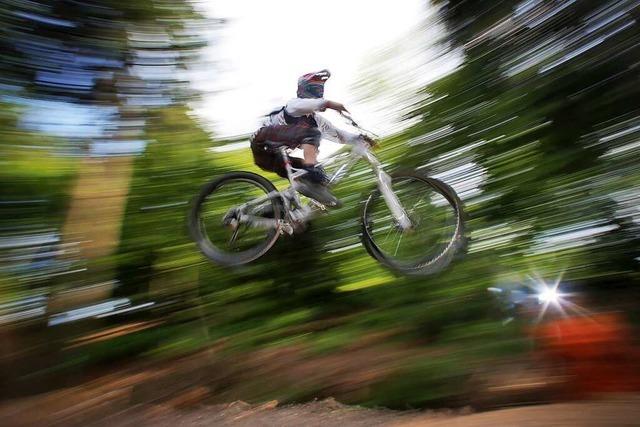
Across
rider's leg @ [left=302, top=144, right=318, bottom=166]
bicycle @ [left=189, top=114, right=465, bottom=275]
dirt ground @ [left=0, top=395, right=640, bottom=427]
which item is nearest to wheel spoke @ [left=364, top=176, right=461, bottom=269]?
bicycle @ [left=189, top=114, right=465, bottom=275]

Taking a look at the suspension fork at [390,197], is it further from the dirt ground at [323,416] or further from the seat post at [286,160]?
the dirt ground at [323,416]

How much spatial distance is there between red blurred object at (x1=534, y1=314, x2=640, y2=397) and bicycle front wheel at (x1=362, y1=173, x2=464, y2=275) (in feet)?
3.13

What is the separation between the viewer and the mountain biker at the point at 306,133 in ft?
11.3

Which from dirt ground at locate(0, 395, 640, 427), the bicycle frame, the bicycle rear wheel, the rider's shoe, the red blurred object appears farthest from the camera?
the bicycle rear wheel

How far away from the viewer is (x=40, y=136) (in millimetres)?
4457

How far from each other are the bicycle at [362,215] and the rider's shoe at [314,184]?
1.8 inches

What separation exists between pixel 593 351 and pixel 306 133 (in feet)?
8.36

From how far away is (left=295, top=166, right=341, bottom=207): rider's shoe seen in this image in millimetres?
3475

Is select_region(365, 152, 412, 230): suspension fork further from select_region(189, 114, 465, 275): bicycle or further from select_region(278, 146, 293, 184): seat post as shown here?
select_region(278, 146, 293, 184): seat post

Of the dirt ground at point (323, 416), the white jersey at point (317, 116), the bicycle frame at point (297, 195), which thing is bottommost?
the dirt ground at point (323, 416)

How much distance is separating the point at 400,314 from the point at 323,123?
1.70 m

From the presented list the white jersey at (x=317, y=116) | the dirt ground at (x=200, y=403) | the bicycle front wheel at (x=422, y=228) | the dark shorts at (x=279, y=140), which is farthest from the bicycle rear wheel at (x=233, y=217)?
the dirt ground at (x=200, y=403)

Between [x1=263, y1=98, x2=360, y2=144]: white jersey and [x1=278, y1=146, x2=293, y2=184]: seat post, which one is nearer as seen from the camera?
[x1=263, y1=98, x2=360, y2=144]: white jersey

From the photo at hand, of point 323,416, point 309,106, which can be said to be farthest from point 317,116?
point 323,416
